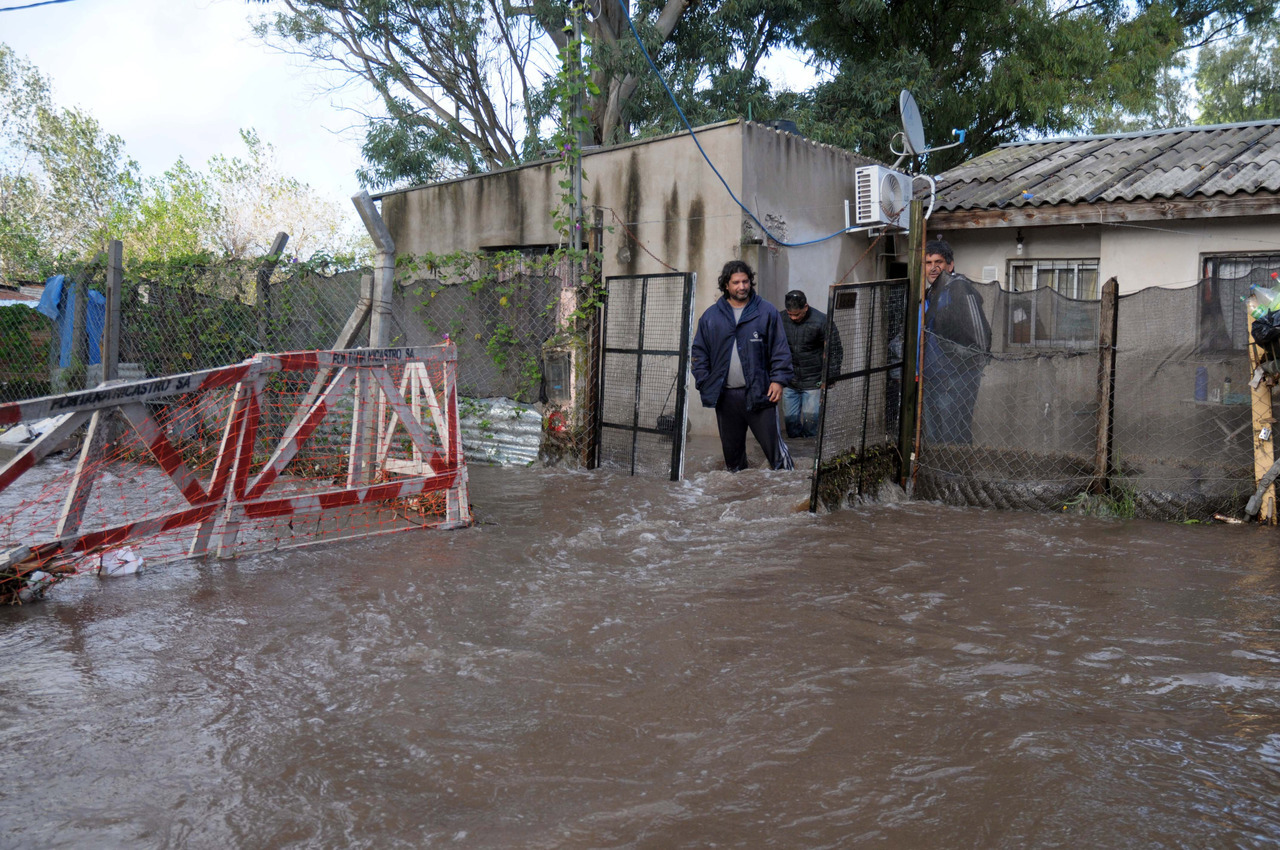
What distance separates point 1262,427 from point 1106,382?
0.97m

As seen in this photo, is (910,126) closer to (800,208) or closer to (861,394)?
(800,208)

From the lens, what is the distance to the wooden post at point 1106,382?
22.0 feet

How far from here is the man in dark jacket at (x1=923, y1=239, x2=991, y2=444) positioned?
7.24 m

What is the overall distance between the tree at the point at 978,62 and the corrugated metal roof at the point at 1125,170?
4.18 meters

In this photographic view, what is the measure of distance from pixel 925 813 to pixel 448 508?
14.2 feet

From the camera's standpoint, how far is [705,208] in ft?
31.3

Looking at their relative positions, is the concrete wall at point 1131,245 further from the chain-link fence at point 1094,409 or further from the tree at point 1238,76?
the tree at point 1238,76

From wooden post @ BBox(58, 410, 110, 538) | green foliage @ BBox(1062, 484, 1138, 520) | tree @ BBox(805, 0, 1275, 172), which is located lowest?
green foliage @ BBox(1062, 484, 1138, 520)

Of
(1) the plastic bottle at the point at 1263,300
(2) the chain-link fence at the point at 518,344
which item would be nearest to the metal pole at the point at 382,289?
(2) the chain-link fence at the point at 518,344

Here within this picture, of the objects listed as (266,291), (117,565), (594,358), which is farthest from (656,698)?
(266,291)

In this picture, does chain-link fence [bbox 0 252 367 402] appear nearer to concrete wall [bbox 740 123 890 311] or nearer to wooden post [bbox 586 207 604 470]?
wooden post [bbox 586 207 604 470]

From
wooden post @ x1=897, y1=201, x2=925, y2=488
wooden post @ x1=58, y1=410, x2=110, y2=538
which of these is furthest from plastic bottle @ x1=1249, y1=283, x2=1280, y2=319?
wooden post @ x1=58, y1=410, x2=110, y2=538

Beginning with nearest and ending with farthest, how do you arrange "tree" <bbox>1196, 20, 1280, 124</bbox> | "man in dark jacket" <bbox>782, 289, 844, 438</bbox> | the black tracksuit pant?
1. the black tracksuit pant
2. "man in dark jacket" <bbox>782, 289, 844, 438</bbox>
3. "tree" <bbox>1196, 20, 1280, 124</bbox>

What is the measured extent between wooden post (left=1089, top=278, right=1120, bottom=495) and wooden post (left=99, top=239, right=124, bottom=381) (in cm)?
870
